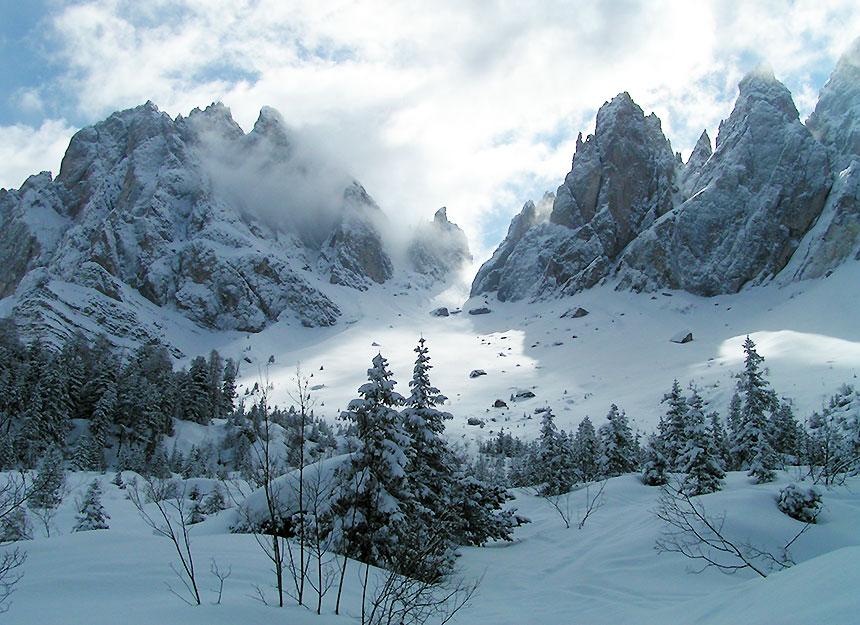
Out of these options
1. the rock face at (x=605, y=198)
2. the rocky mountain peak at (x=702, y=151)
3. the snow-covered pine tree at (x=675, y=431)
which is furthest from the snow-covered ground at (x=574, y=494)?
the rocky mountain peak at (x=702, y=151)

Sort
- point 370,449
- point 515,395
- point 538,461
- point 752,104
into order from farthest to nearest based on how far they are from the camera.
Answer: point 752,104
point 515,395
point 538,461
point 370,449

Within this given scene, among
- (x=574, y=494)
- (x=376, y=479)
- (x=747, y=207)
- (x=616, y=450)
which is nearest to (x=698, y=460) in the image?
(x=574, y=494)

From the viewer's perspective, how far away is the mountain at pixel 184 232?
138 meters

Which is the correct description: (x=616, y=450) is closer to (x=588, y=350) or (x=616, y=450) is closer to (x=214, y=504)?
(x=214, y=504)

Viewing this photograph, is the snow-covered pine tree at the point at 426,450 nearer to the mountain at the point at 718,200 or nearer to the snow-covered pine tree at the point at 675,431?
the snow-covered pine tree at the point at 675,431

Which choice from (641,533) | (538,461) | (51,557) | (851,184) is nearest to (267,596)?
(51,557)

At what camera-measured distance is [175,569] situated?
7508 mm

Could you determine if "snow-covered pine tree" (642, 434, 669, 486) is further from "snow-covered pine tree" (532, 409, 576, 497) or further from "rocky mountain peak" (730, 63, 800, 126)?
"rocky mountain peak" (730, 63, 800, 126)

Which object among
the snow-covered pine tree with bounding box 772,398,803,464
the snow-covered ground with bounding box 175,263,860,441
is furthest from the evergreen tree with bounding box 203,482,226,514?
the snow-covered ground with bounding box 175,263,860,441

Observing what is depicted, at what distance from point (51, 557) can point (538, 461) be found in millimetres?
23037

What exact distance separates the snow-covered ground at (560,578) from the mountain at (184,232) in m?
120

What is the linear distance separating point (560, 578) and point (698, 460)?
36.6 ft

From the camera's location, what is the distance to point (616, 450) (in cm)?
3059

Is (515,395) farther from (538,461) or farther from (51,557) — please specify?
(51,557)
